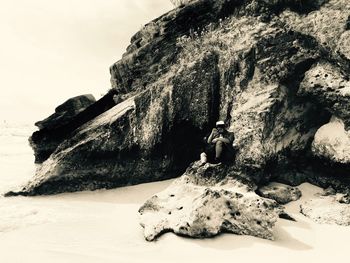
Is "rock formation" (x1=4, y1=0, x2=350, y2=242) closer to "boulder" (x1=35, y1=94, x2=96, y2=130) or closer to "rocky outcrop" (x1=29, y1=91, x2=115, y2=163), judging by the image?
"rocky outcrop" (x1=29, y1=91, x2=115, y2=163)

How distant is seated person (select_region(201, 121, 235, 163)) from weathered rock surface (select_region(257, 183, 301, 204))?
1.34 metres

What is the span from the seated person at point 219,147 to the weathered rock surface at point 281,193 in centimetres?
134

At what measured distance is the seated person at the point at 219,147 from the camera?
10430 mm

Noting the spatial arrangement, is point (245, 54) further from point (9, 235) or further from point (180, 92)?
point (9, 235)

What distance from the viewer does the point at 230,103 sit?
39.3 feet

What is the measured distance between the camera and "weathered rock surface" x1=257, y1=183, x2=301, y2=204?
994 cm

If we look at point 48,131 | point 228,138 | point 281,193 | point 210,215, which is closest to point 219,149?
point 228,138

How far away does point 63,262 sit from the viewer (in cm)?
544

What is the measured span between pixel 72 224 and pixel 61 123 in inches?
244

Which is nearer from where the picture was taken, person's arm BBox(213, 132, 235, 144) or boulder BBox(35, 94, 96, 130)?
person's arm BBox(213, 132, 235, 144)


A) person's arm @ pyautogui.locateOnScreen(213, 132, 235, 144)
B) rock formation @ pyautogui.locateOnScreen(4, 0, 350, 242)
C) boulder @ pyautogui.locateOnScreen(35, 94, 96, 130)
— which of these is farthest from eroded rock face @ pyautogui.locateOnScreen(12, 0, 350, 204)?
boulder @ pyautogui.locateOnScreen(35, 94, 96, 130)

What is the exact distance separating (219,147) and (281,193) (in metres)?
2.14

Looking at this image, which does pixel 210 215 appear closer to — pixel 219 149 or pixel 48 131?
pixel 219 149

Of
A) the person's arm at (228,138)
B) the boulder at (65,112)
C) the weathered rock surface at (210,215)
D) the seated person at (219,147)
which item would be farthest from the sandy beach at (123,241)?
the boulder at (65,112)
